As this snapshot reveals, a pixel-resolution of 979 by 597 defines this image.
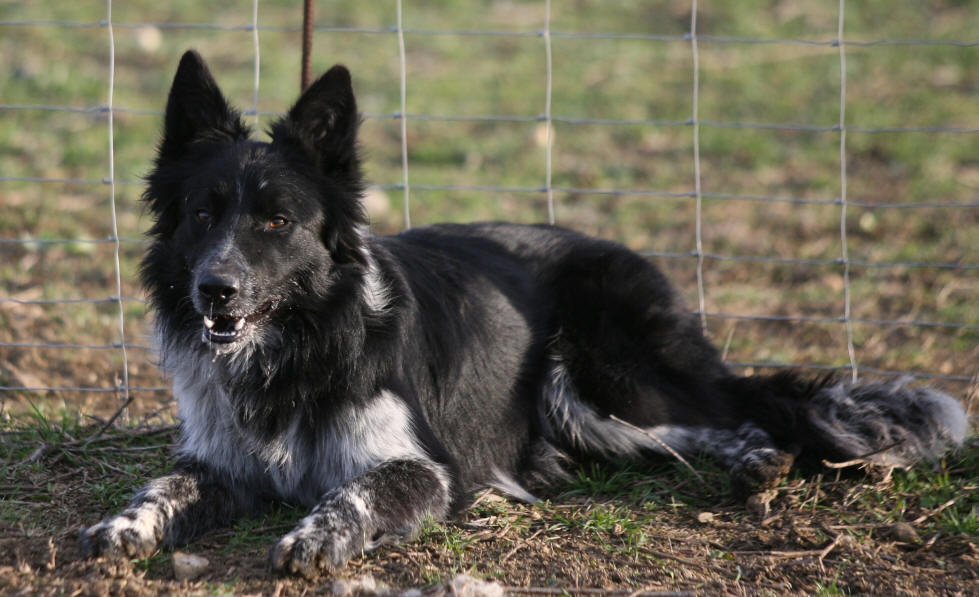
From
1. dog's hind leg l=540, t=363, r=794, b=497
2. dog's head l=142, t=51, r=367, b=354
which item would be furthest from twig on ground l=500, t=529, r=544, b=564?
dog's head l=142, t=51, r=367, b=354

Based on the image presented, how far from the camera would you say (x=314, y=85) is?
386cm

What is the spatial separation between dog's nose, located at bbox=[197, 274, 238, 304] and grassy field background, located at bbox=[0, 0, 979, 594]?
3.07ft

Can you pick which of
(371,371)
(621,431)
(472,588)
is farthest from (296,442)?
(621,431)

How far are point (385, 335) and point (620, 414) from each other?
1245 millimetres

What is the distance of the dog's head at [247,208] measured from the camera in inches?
147

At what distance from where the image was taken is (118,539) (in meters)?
3.49

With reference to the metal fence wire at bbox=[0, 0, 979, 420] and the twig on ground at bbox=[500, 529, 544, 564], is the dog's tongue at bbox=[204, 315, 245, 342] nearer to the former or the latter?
the twig on ground at bbox=[500, 529, 544, 564]

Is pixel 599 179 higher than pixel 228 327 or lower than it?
higher

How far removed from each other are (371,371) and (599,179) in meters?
5.68

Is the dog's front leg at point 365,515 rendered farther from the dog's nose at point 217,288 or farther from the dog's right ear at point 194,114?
the dog's right ear at point 194,114

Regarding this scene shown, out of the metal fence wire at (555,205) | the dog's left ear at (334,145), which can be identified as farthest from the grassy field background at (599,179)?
the dog's left ear at (334,145)

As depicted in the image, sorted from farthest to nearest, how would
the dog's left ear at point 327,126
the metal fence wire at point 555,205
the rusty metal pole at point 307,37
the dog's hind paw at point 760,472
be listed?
the metal fence wire at point 555,205, the rusty metal pole at point 307,37, the dog's hind paw at point 760,472, the dog's left ear at point 327,126

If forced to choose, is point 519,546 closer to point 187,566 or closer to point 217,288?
point 187,566

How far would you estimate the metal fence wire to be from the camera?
5.61m
